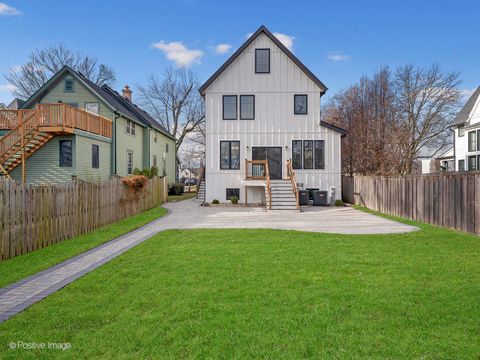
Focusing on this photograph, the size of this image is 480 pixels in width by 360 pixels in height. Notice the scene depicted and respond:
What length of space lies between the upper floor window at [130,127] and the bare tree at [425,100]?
2538 cm

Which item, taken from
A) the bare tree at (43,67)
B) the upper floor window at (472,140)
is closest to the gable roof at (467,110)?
the upper floor window at (472,140)

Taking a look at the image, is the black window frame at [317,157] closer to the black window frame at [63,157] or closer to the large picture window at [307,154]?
the large picture window at [307,154]

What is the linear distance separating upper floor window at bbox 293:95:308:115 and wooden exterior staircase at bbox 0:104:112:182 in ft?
41.1

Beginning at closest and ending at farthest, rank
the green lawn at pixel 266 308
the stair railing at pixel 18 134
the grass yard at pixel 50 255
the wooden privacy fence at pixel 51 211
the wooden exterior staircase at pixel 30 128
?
1. the green lawn at pixel 266 308
2. the grass yard at pixel 50 255
3. the wooden privacy fence at pixel 51 211
4. the stair railing at pixel 18 134
5. the wooden exterior staircase at pixel 30 128

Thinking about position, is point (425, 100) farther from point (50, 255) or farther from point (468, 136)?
point (50, 255)

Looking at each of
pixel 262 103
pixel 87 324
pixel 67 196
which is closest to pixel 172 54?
pixel 262 103

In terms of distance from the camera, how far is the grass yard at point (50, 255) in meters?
6.33

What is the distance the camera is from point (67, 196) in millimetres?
9914

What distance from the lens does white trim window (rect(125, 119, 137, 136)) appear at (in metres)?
25.5

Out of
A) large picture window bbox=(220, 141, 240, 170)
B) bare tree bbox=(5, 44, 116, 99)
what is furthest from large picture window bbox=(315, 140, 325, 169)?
bare tree bbox=(5, 44, 116, 99)

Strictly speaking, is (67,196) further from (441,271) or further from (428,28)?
(428,28)

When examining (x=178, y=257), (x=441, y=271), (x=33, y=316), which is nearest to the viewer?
(x=33, y=316)

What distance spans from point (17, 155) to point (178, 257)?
15.1 metres

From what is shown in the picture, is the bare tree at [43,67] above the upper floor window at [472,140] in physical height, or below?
above
